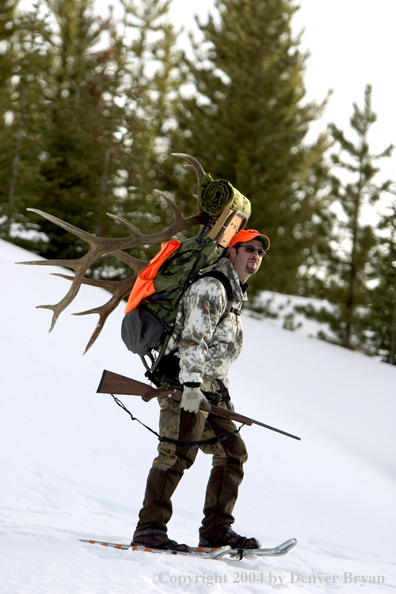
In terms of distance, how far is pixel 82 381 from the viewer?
7609 mm

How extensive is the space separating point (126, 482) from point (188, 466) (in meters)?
2.35

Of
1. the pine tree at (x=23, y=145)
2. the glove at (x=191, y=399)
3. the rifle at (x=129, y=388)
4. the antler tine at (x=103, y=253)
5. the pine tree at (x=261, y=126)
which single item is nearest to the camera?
the glove at (x=191, y=399)

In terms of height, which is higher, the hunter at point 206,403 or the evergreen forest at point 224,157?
the evergreen forest at point 224,157

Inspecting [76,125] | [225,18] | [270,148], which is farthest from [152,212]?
[225,18]

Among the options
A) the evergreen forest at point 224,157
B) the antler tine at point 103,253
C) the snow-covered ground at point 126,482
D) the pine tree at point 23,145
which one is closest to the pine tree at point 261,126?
the evergreen forest at point 224,157

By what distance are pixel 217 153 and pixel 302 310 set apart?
5.69m

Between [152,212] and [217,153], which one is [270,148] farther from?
[152,212]

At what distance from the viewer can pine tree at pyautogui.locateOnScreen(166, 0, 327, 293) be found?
1952 cm

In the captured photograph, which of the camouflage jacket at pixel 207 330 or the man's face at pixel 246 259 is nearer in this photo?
the camouflage jacket at pixel 207 330

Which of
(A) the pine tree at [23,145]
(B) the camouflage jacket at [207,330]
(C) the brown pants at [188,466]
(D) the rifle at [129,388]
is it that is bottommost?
(C) the brown pants at [188,466]

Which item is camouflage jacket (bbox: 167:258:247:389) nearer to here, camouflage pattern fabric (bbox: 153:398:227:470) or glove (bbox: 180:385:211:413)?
glove (bbox: 180:385:211:413)

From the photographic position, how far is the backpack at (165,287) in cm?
366

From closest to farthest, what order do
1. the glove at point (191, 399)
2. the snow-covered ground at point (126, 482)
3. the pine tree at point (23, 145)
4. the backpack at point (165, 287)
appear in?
the snow-covered ground at point (126, 482)
the glove at point (191, 399)
the backpack at point (165, 287)
the pine tree at point (23, 145)

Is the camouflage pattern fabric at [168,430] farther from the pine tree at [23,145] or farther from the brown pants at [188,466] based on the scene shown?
the pine tree at [23,145]
